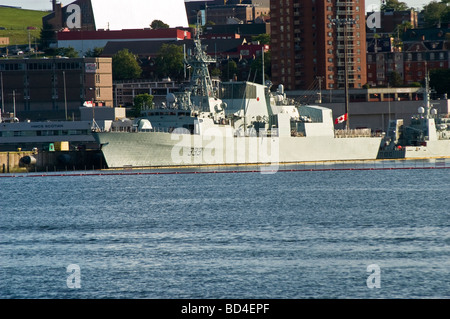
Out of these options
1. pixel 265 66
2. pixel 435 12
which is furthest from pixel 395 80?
pixel 435 12

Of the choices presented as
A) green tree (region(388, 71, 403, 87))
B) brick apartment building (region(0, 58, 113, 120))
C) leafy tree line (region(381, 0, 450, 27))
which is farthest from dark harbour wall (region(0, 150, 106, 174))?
leafy tree line (region(381, 0, 450, 27))

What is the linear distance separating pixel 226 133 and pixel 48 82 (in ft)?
196

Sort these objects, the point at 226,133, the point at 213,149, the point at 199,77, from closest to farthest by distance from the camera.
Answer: the point at 213,149 → the point at 226,133 → the point at 199,77

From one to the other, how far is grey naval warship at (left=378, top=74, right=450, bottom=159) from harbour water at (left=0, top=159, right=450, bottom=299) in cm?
2681

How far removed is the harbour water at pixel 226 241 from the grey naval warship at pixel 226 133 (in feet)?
43.3

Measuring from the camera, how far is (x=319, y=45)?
5049 inches

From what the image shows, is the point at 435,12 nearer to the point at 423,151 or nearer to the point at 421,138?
the point at 421,138

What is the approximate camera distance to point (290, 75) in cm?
12962

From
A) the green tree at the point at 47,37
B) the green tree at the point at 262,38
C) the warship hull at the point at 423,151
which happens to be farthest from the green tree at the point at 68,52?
the warship hull at the point at 423,151

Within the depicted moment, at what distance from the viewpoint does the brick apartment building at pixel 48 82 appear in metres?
126

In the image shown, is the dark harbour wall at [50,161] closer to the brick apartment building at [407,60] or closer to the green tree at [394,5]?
the brick apartment building at [407,60]

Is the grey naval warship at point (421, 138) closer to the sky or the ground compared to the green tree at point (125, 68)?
closer to the ground
